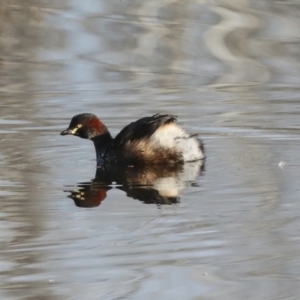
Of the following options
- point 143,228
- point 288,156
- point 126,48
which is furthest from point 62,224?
point 126,48

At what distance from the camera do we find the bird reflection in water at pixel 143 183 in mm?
6025

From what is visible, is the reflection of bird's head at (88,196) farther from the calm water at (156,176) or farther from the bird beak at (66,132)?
the bird beak at (66,132)

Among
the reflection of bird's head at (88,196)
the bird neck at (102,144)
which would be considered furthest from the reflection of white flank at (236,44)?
the reflection of bird's head at (88,196)

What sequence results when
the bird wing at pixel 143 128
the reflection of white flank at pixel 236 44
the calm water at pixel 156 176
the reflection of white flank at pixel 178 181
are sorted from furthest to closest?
Result: the reflection of white flank at pixel 236 44 < the bird wing at pixel 143 128 < the reflection of white flank at pixel 178 181 < the calm water at pixel 156 176

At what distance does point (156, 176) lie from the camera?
675cm

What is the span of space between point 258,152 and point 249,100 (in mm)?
2148

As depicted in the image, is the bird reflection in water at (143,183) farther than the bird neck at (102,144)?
No

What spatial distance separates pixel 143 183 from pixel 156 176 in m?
0.27

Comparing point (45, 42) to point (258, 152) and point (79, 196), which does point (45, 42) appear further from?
point (79, 196)

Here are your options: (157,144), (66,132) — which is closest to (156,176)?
(157,144)

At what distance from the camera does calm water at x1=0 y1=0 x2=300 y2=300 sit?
4.52m

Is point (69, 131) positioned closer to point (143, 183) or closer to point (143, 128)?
point (143, 128)

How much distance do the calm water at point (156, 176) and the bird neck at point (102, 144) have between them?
0.09m

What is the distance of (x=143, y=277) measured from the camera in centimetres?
444
